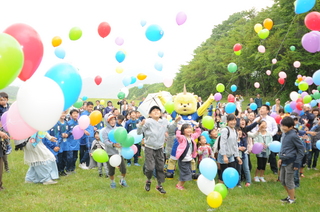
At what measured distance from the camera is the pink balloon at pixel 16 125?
3.81 meters

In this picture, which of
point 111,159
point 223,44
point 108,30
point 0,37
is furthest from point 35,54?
point 223,44

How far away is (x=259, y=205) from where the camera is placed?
507 cm

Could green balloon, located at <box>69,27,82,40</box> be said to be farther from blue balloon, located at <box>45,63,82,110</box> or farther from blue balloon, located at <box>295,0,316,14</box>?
blue balloon, located at <box>295,0,316,14</box>

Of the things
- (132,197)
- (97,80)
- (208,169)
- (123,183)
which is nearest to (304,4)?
(208,169)

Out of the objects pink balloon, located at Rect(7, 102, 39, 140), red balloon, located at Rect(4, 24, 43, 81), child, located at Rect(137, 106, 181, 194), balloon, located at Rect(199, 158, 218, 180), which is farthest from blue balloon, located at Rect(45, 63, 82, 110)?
balloon, located at Rect(199, 158, 218, 180)

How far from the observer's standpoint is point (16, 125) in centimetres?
385

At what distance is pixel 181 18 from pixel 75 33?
2907 millimetres

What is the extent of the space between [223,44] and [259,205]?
29.1 meters

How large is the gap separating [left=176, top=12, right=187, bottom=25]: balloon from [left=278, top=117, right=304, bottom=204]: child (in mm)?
4334

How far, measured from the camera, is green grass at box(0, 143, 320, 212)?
489cm

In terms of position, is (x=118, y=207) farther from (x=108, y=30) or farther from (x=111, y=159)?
(x=108, y=30)

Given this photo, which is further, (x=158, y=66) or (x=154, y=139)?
(x=158, y=66)

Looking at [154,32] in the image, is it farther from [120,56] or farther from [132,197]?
[132,197]

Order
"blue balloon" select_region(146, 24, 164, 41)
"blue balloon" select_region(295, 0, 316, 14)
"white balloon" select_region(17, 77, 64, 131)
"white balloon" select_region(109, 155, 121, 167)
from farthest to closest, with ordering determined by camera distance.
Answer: "blue balloon" select_region(146, 24, 164, 41) → "blue balloon" select_region(295, 0, 316, 14) → "white balloon" select_region(109, 155, 121, 167) → "white balloon" select_region(17, 77, 64, 131)
